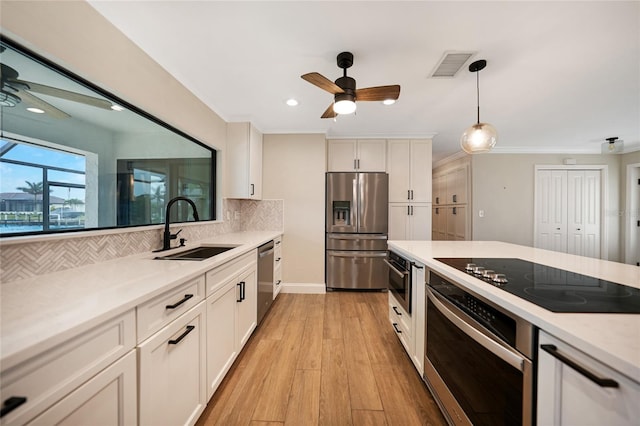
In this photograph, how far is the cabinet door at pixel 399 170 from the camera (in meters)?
3.82

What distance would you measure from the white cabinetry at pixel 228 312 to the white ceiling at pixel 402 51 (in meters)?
1.60

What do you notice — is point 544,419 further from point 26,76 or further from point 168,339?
point 26,76

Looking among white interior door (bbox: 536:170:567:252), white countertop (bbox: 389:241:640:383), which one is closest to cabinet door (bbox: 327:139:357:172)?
white countertop (bbox: 389:241:640:383)

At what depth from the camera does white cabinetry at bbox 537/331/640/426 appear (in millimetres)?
529

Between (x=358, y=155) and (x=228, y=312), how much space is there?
2984 millimetres

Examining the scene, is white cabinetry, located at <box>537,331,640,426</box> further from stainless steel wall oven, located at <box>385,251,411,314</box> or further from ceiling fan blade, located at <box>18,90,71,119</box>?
ceiling fan blade, located at <box>18,90,71,119</box>

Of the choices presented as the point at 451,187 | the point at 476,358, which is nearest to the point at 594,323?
Answer: the point at 476,358

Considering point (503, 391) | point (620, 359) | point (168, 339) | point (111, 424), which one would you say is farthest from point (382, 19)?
point (111, 424)

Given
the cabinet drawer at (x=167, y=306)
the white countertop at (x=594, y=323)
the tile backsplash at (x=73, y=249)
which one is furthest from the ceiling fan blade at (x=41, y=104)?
the white countertop at (x=594, y=323)

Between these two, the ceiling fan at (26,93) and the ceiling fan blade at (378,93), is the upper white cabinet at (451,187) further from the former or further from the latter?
the ceiling fan at (26,93)

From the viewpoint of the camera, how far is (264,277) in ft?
8.38

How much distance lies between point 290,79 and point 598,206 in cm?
654

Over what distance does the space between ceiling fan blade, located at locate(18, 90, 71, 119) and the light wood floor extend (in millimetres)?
1849

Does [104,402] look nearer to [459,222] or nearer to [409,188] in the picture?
[409,188]
